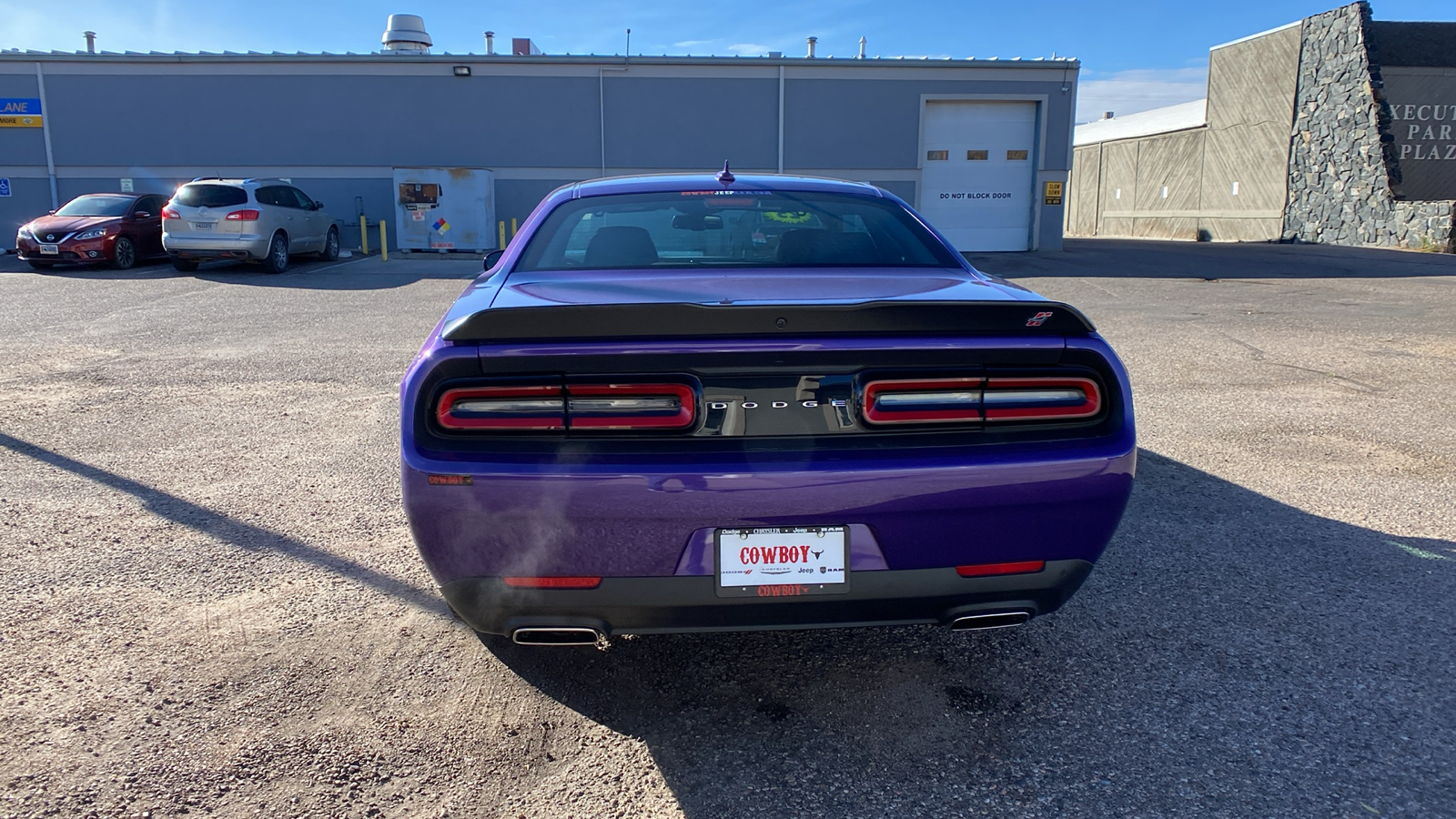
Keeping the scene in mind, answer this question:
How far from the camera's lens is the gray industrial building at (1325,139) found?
2336 centimetres

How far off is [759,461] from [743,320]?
35 cm

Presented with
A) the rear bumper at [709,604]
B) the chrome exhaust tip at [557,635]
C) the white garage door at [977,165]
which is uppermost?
the white garage door at [977,165]

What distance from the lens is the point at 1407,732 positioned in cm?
250

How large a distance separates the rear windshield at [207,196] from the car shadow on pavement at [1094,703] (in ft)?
48.4

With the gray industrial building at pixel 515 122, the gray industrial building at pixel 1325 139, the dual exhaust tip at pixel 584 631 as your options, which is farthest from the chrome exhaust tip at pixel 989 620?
the gray industrial building at pixel 1325 139

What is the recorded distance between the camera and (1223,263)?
Result: 18.8 metres

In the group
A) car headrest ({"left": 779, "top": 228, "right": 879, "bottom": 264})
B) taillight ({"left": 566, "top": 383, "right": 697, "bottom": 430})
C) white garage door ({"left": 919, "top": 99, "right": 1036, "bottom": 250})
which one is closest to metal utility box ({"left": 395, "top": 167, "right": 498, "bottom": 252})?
white garage door ({"left": 919, "top": 99, "right": 1036, "bottom": 250})

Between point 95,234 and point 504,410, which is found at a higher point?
point 95,234

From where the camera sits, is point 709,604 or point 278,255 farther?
point 278,255

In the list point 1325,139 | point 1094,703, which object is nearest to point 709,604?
point 1094,703

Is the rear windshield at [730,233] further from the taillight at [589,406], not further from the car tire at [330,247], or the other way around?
the car tire at [330,247]

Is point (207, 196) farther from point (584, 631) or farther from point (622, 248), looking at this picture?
point (584, 631)

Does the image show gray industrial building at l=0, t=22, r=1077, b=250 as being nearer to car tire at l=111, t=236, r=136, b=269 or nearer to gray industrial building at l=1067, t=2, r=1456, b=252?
car tire at l=111, t=236, r=136, b=269

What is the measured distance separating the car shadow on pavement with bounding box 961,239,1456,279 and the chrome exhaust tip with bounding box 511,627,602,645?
15.2 m
